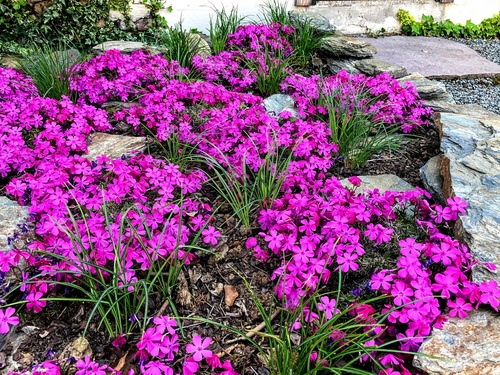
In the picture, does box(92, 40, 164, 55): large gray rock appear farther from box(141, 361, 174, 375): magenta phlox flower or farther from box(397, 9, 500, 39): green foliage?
box(397, 9, 500, 39): green foliage

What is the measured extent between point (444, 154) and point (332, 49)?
7.93 feet

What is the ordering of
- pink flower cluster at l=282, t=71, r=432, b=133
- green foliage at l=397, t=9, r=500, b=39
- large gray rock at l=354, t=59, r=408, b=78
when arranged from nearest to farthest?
pink flower cluster at l=282, t=71, r=432, b=133 < large gray rock at l=354, t=59, r=408, b=78 < green foliage at l=397, t=9, r=500, b=39

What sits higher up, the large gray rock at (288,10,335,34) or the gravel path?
the large gray rock at (288,10,335,34)

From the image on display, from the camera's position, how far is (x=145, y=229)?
2203 millimetres

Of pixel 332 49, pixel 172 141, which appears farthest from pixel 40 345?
pixel 332 49

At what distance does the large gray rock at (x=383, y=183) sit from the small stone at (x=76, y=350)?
1622 millimetres

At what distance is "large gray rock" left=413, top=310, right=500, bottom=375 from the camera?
5.63 ft

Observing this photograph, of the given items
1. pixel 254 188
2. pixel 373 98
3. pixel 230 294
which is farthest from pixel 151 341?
pixel 373 98

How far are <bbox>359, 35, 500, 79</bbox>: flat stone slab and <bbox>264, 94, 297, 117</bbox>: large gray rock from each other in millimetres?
2309

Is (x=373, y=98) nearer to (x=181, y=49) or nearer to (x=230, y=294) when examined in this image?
(x=181, y=49)

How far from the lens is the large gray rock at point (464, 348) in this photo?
1.72 m

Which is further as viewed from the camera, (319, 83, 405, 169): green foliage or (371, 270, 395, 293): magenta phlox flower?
(319, 83, 405, 169): green foliage

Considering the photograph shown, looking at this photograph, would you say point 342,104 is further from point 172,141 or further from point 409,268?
point 409,268

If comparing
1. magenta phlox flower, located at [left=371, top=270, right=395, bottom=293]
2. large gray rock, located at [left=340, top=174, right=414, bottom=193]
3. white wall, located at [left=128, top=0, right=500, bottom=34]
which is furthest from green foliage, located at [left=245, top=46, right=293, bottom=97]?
magenta phlox flower, located at [left=371, top=270, right=395, bottom=293]
